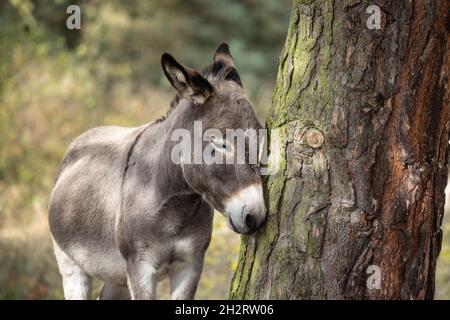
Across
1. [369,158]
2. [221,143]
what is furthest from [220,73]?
[369,158]

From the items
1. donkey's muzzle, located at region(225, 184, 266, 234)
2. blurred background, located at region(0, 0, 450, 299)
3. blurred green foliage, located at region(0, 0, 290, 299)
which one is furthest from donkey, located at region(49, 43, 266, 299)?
blurred green foliage, located at region(0, 0, 290, 299)

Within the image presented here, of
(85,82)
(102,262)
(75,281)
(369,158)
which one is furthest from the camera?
(85,82)

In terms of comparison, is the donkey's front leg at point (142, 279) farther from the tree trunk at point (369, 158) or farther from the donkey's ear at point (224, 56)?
the donkey's ear at point (224, 56)

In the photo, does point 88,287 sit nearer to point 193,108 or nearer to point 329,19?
point 193,108

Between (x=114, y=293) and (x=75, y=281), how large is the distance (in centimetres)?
33

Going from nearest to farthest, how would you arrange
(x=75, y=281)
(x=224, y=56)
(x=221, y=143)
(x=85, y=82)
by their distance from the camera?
(x=221, y=143) → (x=224, y=56) → (x=75, y=281) → (x=85, y=82)

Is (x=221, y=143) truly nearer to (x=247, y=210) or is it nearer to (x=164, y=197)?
(x=247, y=210)

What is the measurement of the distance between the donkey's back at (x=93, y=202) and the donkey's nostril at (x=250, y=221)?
1.12m

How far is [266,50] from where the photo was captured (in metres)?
17.8

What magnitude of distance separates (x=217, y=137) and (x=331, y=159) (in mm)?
664

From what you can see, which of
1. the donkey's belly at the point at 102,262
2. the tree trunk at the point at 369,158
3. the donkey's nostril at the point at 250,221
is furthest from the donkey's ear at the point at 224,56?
the donkey's belly at the point at 102,262

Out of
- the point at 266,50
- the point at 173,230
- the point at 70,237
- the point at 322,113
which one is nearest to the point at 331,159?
the point at 322,113

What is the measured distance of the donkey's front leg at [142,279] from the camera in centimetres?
414

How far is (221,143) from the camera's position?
3770mm
